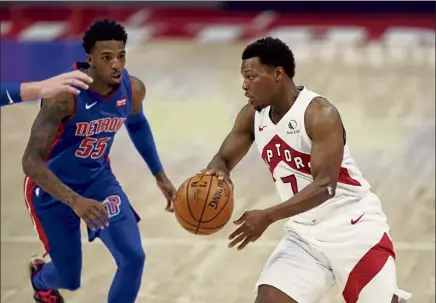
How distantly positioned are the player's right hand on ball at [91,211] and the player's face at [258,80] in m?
1.05

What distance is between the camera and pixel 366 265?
5.12m

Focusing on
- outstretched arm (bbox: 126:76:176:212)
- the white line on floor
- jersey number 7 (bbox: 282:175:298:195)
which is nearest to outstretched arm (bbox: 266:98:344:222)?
jersey number 7 (bbox: 282:175:298:195)

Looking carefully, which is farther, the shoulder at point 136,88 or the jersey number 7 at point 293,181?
the shoulder at point 136,88

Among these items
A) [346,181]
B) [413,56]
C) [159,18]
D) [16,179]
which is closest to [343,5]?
[413,56]

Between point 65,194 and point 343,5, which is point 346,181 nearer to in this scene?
point 65,194

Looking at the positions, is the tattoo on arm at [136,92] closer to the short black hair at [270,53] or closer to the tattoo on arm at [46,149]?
the tattoo on arm at [46,149]

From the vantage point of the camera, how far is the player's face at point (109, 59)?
18.8 ft

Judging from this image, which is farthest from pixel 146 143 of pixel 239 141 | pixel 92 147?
pixel 239 141

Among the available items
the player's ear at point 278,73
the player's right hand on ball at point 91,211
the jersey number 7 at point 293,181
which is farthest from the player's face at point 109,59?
the jersey number 7 at point 293,181

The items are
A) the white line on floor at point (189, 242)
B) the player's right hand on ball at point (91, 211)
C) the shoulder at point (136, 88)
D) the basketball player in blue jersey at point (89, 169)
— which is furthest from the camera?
the white line on floor at point (189, 242)

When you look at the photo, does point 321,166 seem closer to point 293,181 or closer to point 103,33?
point 293,181

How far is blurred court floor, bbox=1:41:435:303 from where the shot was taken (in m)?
7.41

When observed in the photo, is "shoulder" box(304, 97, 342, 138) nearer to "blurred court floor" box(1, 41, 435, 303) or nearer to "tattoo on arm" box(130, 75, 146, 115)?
"tattoo on arm" box(130, 75, 146, 115)

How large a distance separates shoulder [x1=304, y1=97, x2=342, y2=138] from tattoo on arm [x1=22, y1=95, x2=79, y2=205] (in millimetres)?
1349
